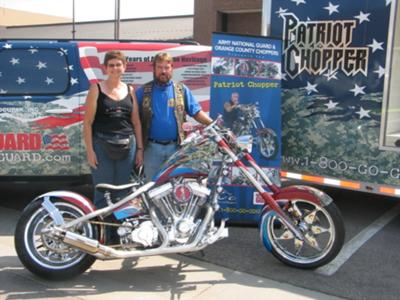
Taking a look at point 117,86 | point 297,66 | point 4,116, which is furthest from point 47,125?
point 297,66

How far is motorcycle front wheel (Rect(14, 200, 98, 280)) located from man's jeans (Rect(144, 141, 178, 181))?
872 millimetres

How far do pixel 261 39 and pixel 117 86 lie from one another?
70.0 inches

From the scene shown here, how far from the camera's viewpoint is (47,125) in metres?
5.67

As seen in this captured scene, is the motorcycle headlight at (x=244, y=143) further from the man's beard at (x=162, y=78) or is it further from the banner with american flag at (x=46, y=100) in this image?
the banner with american flag at (x=46, y=100)

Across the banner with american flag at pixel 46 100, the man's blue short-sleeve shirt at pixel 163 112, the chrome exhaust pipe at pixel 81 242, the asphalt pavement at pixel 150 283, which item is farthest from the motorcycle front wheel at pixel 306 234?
the banner with american flag at pixel 46 100

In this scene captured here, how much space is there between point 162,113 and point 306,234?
5.38 ft

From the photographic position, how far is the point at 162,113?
178 inches

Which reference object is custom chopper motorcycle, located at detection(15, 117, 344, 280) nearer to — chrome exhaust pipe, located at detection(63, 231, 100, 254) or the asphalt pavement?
chrome exhaust pipe, located at detection(63, 231, 100, 254)

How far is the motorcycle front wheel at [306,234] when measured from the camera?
13.6ft

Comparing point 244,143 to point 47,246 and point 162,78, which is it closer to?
point 162,78

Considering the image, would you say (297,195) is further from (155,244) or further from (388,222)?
(388,222)

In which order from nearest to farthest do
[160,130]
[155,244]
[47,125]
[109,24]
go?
[155,244], [160,130], [47,125], [109,24]

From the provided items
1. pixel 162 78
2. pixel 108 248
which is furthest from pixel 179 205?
pixel 162 78

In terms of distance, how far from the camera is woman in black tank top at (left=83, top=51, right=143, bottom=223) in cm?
421
